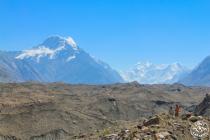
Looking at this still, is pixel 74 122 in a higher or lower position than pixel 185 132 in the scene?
higher

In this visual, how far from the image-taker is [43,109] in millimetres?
174125

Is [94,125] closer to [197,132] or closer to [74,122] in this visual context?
[74,122]

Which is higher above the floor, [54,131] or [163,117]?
[54,131]

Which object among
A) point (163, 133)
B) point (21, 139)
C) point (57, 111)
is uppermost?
point (57, 111)

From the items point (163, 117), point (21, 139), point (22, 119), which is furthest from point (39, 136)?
point (163, 117)

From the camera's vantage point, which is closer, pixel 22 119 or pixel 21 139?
pixel 21 139

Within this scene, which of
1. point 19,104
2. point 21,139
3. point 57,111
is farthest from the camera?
point 19,104

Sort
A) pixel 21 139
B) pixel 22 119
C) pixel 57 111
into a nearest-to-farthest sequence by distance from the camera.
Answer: pixel 21 139 → pixel 22 119 → pixel 57 111

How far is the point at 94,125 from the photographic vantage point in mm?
169375

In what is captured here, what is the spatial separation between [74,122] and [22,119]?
1546 cm

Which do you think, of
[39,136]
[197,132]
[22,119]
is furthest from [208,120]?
[22,119]

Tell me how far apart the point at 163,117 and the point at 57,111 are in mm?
123298

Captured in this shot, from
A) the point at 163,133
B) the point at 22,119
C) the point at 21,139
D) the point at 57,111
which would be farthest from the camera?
the point at 57,111

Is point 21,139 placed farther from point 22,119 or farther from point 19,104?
point 19,104
